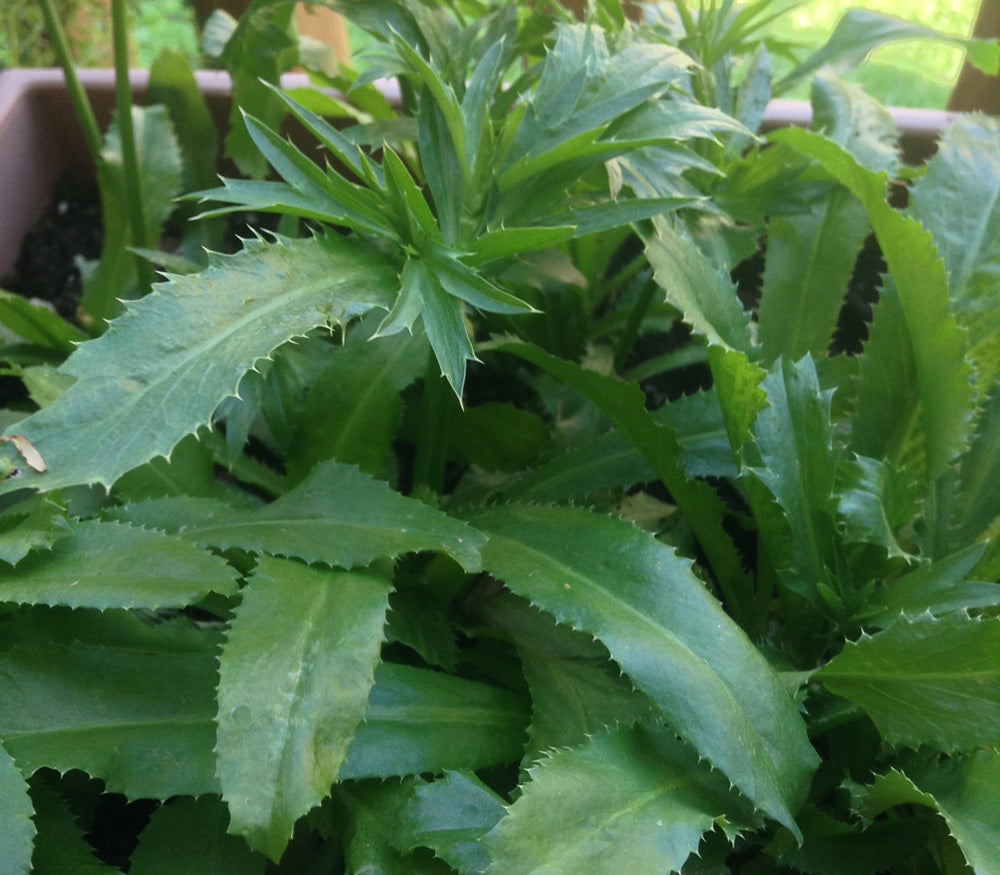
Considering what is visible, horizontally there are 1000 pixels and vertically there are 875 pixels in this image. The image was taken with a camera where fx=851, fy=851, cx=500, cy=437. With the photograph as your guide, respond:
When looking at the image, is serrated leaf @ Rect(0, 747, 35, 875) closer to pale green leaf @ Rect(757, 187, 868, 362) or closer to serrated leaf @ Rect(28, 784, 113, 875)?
serrated leaf @ Rect(28, 784, 113, 875)

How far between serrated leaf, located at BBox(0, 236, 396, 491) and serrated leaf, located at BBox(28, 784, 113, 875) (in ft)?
0.70

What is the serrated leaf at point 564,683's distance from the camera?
22.8 inches

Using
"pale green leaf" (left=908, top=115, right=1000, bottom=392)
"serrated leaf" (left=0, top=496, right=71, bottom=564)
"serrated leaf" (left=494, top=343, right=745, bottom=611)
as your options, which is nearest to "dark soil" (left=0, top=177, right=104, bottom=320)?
"serrated leaf" (left=0, top=496, right=71, bottom=564)

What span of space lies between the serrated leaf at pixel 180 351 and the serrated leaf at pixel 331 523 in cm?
12

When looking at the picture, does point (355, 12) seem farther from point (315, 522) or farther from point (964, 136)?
point (964, 136)

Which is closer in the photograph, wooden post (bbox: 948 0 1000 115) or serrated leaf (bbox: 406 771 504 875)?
serrated leaf (bbox: 406 771 504 875)

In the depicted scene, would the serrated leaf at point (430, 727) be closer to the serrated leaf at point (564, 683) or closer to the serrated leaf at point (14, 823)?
the serrated leaf at point (564, 683)

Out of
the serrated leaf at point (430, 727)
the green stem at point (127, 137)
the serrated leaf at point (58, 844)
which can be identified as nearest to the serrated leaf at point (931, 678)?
the serrated leaf at point (430, 727)

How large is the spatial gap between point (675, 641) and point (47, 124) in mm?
1156

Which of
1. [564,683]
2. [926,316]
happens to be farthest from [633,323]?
[564,683]

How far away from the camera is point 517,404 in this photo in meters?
0.98

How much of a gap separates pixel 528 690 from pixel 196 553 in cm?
26

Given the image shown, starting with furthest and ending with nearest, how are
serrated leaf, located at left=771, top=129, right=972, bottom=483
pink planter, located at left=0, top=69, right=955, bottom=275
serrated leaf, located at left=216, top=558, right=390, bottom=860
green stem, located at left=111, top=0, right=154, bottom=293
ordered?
pink planter, located at left=0, top=69, right=955, bottom=275
green stem, located at left=111, top=0, right=154, bottom=293
serrated leaf, located at left=771, top=129, right=972, bottom=483
serrated leaf, located at left=216, top=558, right=390, bottom=860

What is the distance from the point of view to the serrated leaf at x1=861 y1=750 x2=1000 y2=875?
1.57 feet
